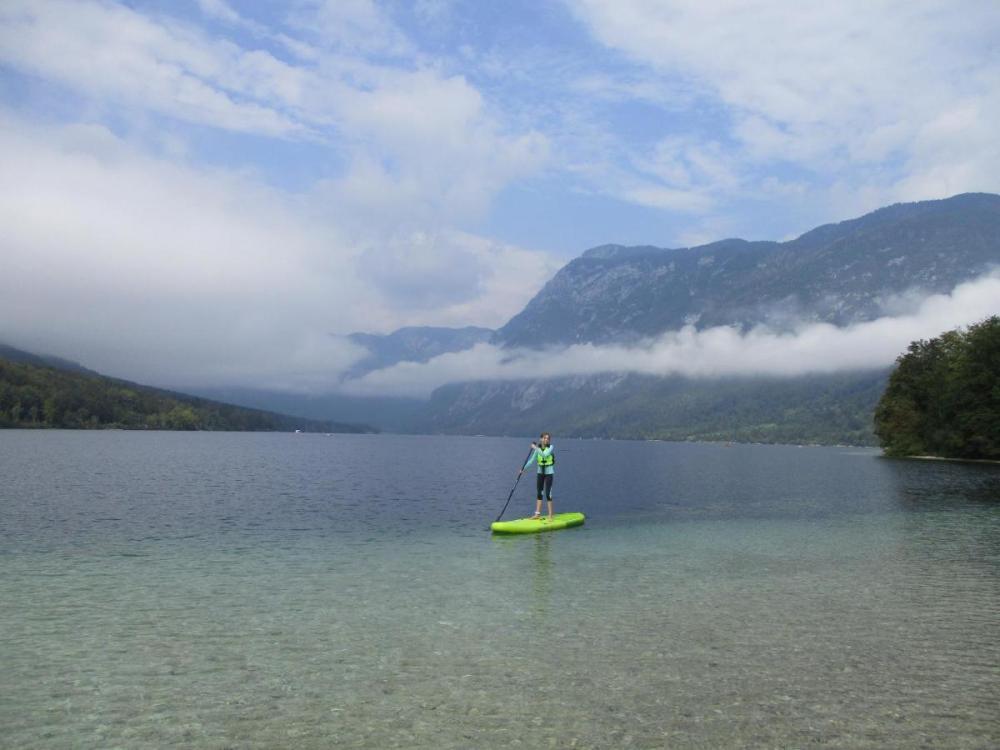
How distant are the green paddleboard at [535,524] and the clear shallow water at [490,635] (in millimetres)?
1001

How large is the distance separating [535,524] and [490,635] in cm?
2012

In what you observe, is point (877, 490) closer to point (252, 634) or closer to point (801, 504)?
point (801, 504)

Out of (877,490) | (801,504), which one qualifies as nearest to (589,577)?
(801,504)

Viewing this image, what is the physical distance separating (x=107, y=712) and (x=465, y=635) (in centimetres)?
771

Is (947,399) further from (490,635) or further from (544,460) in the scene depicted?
(490,635)

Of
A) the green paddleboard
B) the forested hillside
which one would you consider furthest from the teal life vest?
the forested hillside

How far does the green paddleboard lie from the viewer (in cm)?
3522

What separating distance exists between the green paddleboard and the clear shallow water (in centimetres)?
100

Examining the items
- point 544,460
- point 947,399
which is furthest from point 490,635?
point 947,399

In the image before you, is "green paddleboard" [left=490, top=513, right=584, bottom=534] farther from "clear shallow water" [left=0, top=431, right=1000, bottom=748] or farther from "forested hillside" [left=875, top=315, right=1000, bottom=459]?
"forested hillside" [left=875, top=315, right=1000, bottom=459]

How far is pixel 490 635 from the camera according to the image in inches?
651

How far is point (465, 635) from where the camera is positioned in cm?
1648

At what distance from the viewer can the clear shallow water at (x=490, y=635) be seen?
11.1 m

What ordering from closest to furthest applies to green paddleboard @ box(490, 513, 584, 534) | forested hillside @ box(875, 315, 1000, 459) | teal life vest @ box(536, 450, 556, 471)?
green paddleboard @ box(490, 513, 584, 534) < teal life vest @ box(536, 450, 556, 471) < forested hillside @ box(875, 315, 1000, 459)
